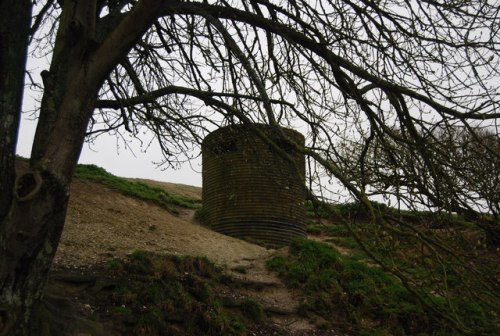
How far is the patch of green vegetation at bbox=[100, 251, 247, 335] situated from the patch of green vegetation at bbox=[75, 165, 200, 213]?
6151 millimetres

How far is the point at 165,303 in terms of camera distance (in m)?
6.34

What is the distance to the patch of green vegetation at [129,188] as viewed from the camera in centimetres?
1355

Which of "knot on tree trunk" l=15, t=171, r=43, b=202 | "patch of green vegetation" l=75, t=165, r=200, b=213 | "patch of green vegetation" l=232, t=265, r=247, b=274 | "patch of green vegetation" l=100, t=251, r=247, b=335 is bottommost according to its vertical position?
"patch of green vegetation" l=100, t=251, r=247, b=335

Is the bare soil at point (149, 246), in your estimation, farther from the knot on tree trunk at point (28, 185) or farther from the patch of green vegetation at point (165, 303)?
the knot on tree trunk at point (28, 185)

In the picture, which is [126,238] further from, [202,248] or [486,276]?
[486,276]

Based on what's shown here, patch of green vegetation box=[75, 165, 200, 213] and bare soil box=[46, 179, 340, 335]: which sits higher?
patch of green vegetation box=[75, 165, 200, 213]

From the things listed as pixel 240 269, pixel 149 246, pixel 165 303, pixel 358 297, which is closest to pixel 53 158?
pixel 165 303

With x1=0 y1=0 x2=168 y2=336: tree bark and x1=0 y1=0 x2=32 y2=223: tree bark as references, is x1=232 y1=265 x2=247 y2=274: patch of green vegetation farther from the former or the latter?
x1=0 y1=0 x2=32 y2=223: tree bark

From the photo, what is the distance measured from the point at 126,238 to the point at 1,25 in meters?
5.93

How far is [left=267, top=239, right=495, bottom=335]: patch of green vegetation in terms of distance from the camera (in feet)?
25.5

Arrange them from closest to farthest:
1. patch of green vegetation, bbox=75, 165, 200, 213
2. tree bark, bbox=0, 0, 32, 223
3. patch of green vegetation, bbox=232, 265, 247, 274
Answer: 1. tree bark, bbox=0, 0, 32, 223
2. patch of green vegetation, bbox=232, 265, 247, 274
3. patch of green vegetation, bbox=75, 165, 200, 213

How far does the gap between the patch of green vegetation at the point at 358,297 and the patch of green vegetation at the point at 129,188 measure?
5.18 meters

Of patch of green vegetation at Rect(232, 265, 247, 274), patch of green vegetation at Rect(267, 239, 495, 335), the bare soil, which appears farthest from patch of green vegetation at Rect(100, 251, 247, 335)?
patch of green vegetation at Rect(267, 239, 495, 335)

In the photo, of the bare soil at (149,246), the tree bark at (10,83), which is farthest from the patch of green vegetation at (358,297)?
the tree bark at (10,83)
